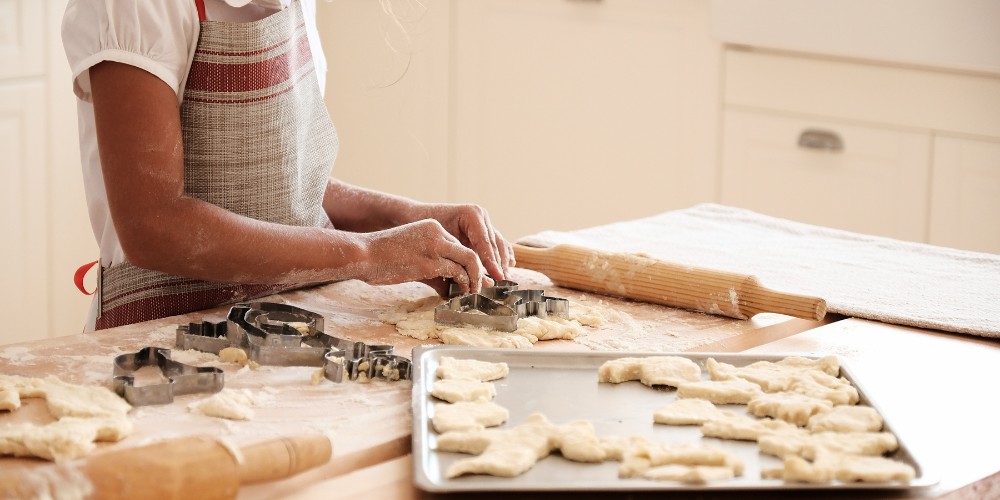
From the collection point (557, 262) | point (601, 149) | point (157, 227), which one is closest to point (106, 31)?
point (157, 227)

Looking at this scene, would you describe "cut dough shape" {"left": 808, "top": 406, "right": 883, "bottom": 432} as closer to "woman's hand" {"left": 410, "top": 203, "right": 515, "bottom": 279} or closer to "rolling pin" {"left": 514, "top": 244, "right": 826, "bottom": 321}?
"rolling pin" {"left": 514, "top": 244, "right": 826, "bottom": 321}

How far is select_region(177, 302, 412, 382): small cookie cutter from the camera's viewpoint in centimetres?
105

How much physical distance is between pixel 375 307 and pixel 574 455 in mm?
623

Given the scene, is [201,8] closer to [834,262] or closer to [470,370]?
[470,370]

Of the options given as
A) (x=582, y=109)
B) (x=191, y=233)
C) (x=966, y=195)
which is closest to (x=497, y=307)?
(x=191, y=233)

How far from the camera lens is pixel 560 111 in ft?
12.1

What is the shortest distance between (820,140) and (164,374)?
8.48 ft

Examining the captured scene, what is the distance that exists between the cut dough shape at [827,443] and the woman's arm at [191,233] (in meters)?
0.58

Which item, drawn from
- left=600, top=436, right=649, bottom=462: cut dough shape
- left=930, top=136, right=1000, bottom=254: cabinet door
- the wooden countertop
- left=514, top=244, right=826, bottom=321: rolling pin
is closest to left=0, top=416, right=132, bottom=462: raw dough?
the wooden countertop

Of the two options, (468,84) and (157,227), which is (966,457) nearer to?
(157,227)

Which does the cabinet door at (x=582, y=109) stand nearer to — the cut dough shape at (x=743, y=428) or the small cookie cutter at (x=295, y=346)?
the small cookie cutter at (x=295, y=346)

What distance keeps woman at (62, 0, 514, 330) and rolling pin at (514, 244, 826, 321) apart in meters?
0.09

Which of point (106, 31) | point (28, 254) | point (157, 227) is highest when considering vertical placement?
point (106, 31)

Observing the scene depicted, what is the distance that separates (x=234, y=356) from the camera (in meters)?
1.09
